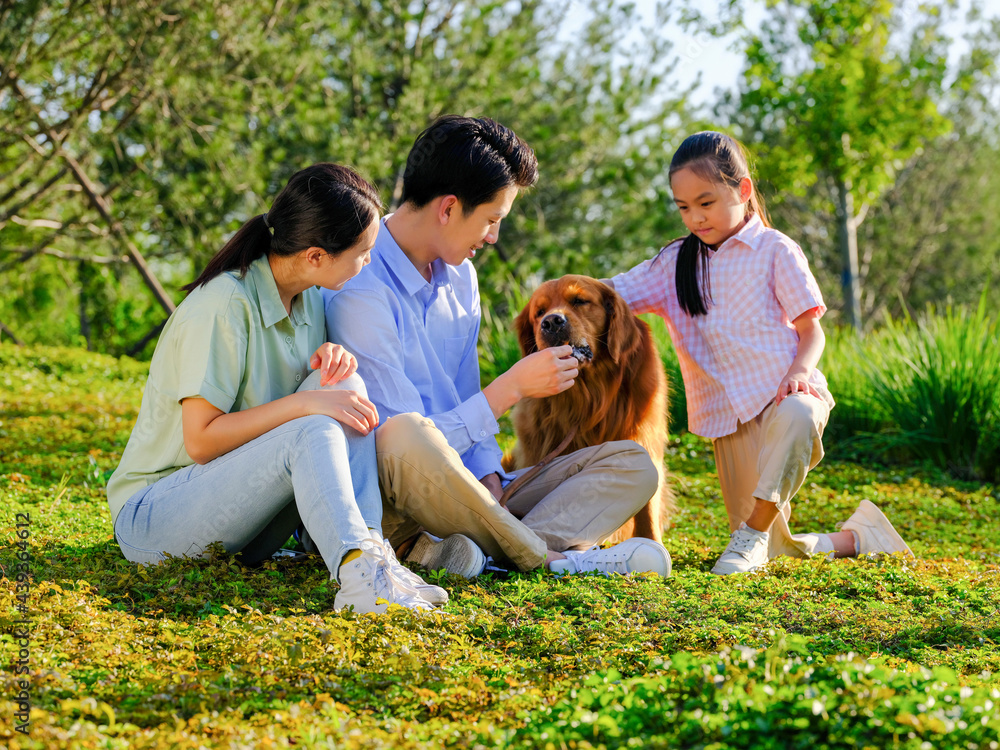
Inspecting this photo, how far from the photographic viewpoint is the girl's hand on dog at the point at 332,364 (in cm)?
283

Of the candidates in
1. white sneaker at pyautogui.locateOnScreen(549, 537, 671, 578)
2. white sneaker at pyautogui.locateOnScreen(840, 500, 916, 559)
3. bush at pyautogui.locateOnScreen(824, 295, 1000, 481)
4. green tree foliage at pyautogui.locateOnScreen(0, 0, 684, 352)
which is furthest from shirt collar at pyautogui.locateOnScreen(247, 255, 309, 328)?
green tree foliage at pyautogui.locateOnScreen(0, 0, 684, 352)

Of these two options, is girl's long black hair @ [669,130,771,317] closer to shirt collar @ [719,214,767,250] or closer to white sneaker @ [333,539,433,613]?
shirt collar @ [719,214,767,250]

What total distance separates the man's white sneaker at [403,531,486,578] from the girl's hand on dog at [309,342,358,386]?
676mm

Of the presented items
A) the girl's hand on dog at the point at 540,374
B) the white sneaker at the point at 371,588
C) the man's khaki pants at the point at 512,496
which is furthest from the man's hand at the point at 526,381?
the white sneaker at the point at 371,588

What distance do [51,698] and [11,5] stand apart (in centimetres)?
800

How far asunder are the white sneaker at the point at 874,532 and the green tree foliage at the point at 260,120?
5906 millimetres

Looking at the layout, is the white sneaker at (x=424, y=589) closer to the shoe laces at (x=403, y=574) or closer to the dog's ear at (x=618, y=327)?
the shoe laces at (x=403, y=574)

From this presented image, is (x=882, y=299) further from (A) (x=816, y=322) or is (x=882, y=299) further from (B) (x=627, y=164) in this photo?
(A) (x=816, y=322)

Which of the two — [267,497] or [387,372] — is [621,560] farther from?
[267,497]

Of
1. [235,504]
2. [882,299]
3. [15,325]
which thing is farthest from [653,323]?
[882,299]

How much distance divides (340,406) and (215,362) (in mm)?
417

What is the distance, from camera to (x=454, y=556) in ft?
9.86

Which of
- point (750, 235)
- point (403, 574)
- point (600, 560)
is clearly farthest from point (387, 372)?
point (750, 235)

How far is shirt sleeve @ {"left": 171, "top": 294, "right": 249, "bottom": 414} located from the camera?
8.90 feet
